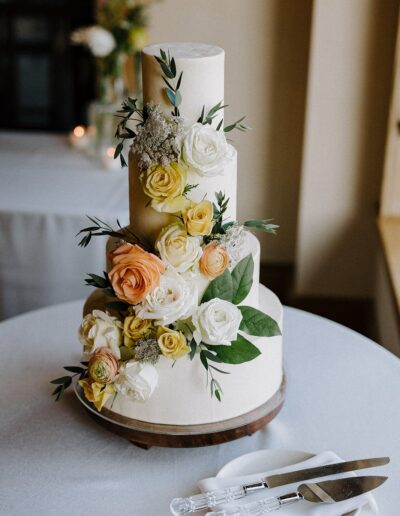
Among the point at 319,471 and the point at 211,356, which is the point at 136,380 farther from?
the point at 319,471

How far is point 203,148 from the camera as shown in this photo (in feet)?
4.16

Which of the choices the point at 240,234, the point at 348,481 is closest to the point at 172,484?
the point at 348,481

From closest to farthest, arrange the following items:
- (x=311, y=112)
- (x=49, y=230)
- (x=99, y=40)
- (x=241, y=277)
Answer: (x=241, y=277) < (x=49, y=230) < (x=99, y=40) < (x=311, y=112)

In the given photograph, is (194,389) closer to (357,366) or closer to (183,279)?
(183,279)

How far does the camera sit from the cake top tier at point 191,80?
4.24 ft

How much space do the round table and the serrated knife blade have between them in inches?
1.3

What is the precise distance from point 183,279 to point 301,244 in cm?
216

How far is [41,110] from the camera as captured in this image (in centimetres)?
471

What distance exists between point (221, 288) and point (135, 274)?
164mm

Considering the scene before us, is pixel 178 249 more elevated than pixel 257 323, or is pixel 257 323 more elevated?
pixel 178 249

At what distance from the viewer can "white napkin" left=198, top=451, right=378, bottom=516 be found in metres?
1.26

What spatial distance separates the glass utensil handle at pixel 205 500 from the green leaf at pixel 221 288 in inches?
12.6

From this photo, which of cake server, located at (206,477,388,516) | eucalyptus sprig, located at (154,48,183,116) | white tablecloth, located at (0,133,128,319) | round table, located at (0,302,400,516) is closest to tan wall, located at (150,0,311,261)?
white tablecloth, located at (0,133,128,319)

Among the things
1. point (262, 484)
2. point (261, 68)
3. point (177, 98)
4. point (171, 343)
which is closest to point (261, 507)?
point (262, 484)
